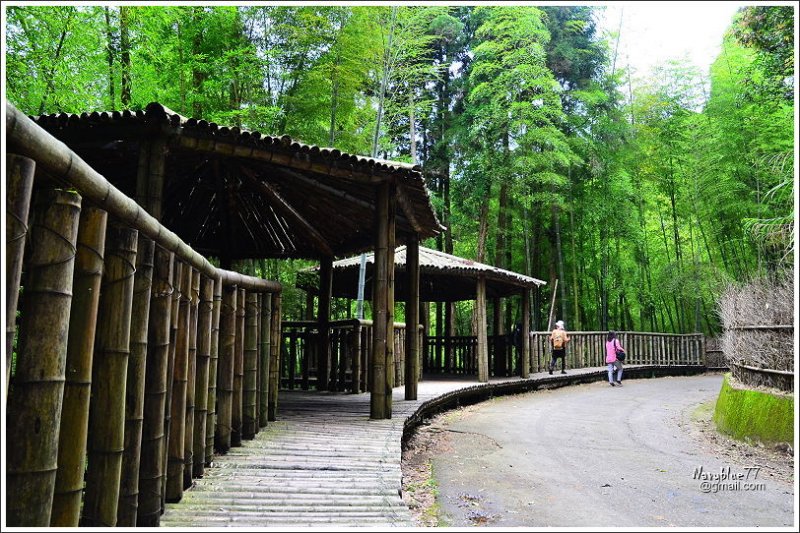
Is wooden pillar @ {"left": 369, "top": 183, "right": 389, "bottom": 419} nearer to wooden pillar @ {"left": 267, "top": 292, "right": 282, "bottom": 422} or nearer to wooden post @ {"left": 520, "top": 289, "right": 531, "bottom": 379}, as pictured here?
wooden pillar @ {"left": 267, "top": 292, "right": 282, "bottom": 422}

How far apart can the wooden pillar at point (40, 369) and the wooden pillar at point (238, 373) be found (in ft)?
7.36

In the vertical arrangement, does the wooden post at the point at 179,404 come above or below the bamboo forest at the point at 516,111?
below

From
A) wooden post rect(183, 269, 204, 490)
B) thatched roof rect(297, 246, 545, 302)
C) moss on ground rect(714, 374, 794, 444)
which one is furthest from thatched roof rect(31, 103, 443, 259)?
moss on ground rect(714, 374, 794, 444)

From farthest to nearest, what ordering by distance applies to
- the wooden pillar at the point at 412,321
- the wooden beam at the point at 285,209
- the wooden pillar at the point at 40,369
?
the wooden pillar at the point at 412,321
the wooden beam at the point at 285,209
the wooden pillar at the point at 40,369

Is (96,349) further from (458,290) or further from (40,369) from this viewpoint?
(458,290)

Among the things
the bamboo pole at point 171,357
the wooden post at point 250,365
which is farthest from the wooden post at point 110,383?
the wooden post at point 250,365

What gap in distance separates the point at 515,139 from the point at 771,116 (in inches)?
247

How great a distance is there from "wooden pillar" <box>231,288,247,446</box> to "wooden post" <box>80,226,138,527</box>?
176cm

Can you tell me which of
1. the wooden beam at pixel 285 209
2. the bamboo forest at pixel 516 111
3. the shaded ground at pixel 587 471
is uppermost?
the bamboo forest at pixel 516 111

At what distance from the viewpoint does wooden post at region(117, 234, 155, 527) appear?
2277 millimetres

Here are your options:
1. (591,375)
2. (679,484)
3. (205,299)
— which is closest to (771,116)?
(591,375)

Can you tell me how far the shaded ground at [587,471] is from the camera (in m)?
3.96

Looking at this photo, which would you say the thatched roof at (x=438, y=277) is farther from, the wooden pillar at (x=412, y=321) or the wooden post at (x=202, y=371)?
the wooden post at (x=202, y=371)

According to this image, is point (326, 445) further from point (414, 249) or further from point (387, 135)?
point (387, 135)
